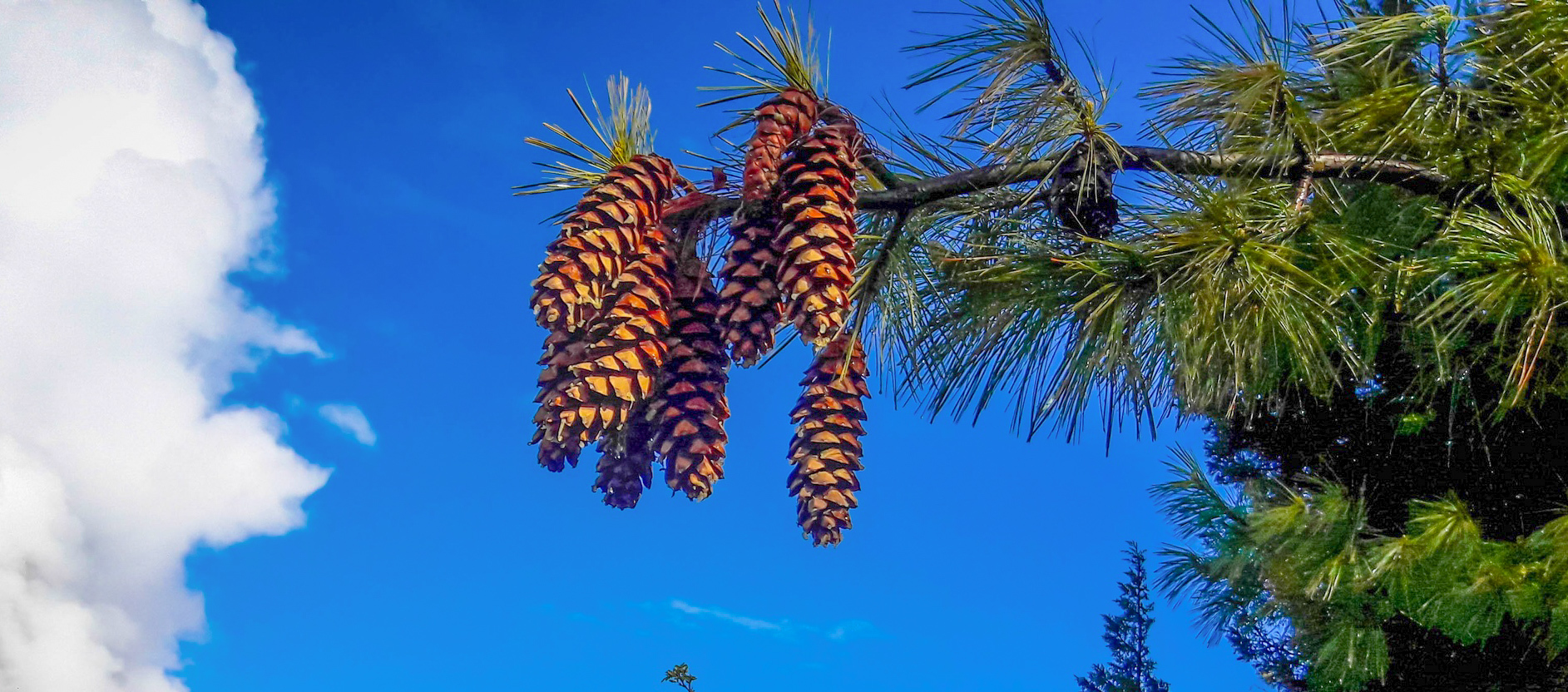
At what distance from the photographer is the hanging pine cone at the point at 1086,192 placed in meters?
1.15

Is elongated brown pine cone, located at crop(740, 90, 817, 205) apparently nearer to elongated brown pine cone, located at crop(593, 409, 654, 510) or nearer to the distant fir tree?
elongated brown pine cone, located at crop(593, 409, 654, 510)

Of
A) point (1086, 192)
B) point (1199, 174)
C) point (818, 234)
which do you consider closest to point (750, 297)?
point (818, 234)

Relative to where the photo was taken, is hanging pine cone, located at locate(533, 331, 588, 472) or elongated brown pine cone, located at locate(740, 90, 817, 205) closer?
hanging pine cone, located at locate(533, 331, 588, 472)

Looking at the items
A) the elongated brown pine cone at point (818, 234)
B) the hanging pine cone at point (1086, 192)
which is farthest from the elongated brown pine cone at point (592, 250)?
the hanging pine cone at point (1086, 192)

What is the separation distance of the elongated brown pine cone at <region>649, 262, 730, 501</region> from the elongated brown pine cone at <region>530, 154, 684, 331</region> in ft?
0.28

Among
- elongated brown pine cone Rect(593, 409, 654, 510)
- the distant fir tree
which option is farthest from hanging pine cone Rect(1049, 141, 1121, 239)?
the distant fir tree

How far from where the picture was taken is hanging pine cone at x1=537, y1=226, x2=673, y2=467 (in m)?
0.78

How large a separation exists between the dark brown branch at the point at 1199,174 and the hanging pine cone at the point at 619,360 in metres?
0.13

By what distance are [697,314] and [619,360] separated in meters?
0.15

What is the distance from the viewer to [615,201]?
2.89ft

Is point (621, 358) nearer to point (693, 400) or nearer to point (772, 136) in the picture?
point (693, 400)

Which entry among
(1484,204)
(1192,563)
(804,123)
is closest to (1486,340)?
(1484,204)

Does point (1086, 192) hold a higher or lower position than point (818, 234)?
higher

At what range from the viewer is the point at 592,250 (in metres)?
0.83
